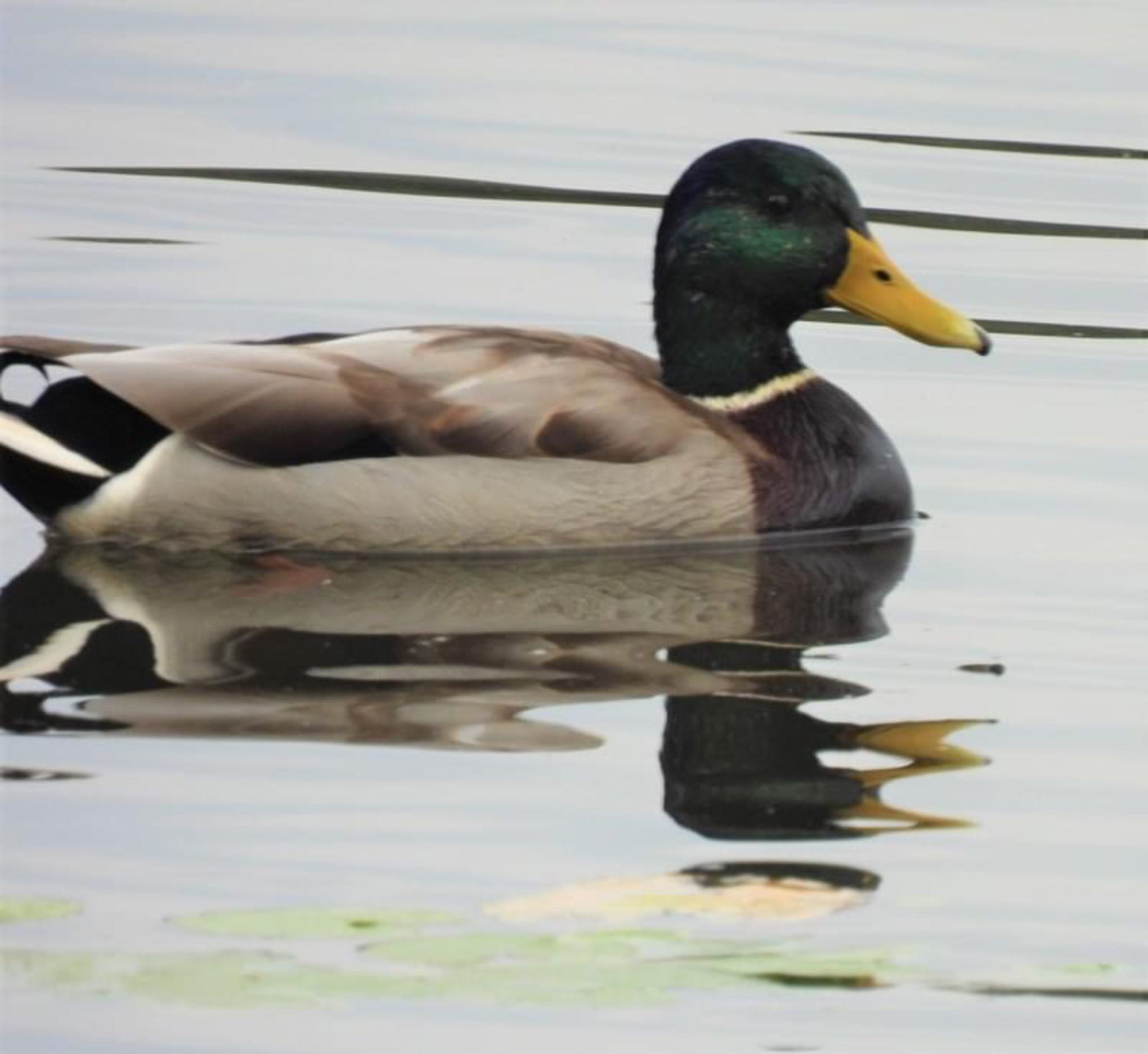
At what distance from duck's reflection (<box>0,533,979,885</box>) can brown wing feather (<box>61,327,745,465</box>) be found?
0.35 meters

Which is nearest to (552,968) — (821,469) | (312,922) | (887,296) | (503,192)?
(312,922)

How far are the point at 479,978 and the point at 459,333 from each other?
4563 millimetres

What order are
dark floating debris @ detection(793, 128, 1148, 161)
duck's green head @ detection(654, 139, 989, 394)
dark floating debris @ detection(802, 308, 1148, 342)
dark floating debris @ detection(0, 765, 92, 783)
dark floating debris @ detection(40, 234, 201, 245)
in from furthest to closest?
dark floating debris @ detection(793, 128, 1148, 161) < dark floating debris @ detection(40, 234, 201, 245) < dark floating debris @ detection(802, 308, 1148, 342) < duck's green head @ detection(654, 139, 989, 394) < dark floating debris @ detection(0, 765, 92, 783)

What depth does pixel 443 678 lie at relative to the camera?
9.22m

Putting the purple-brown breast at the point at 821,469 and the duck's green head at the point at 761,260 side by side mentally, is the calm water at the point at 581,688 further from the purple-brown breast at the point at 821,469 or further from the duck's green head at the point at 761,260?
the duck's green head at the point at 761,260

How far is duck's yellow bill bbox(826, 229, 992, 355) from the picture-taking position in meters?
11.7

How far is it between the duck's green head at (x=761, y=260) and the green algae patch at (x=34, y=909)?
15.6 ft

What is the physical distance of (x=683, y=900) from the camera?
24.3 feet

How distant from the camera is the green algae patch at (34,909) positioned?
23.6 ft

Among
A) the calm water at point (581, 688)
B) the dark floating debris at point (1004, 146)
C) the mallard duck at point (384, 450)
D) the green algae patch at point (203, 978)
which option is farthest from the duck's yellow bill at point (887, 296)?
the dark floating debris at point (1004, 146)

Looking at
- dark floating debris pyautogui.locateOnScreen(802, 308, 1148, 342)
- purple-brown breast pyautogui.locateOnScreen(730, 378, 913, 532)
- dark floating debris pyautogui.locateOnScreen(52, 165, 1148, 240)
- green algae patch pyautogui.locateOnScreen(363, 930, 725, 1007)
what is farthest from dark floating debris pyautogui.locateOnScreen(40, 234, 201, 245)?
green algae patch pyautogui.locateOnScreen(363, 930, 725, 1007)

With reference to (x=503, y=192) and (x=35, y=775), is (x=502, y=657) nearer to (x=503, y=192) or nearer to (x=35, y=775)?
(x=35, y=775)

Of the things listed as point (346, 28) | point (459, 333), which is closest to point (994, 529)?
point (459, 333)

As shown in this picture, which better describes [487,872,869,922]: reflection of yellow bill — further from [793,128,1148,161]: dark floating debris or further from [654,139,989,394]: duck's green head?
[793,128,1148,161]: dark floating debris
